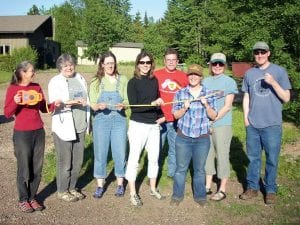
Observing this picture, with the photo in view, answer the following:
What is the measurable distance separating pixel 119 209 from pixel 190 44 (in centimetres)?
4908

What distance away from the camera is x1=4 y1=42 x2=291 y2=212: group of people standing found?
17.6ft

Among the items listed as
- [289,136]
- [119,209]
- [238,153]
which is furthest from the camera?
[289,136]

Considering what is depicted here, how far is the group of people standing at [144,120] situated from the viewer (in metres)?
5.37

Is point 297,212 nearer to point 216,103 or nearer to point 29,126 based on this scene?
point 216,103

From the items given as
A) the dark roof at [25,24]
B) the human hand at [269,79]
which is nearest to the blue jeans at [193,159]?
the human hand at [269,79]

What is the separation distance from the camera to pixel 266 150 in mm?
5773

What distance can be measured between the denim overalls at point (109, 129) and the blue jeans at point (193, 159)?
33.1 inches

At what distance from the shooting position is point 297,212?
553 centimetres

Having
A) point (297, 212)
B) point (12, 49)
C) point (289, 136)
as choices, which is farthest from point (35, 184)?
point (12, 49)

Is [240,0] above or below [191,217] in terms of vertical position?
above

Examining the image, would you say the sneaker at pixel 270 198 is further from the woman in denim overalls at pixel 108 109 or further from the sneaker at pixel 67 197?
the sneaker at pixel 67 197

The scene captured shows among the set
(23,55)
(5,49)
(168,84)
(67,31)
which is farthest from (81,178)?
(67,31)

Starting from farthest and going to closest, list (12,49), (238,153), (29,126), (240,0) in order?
(12,49) → (240,0) → (238,153) → (29,126)

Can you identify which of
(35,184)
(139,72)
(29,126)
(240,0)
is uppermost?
(240,0)
